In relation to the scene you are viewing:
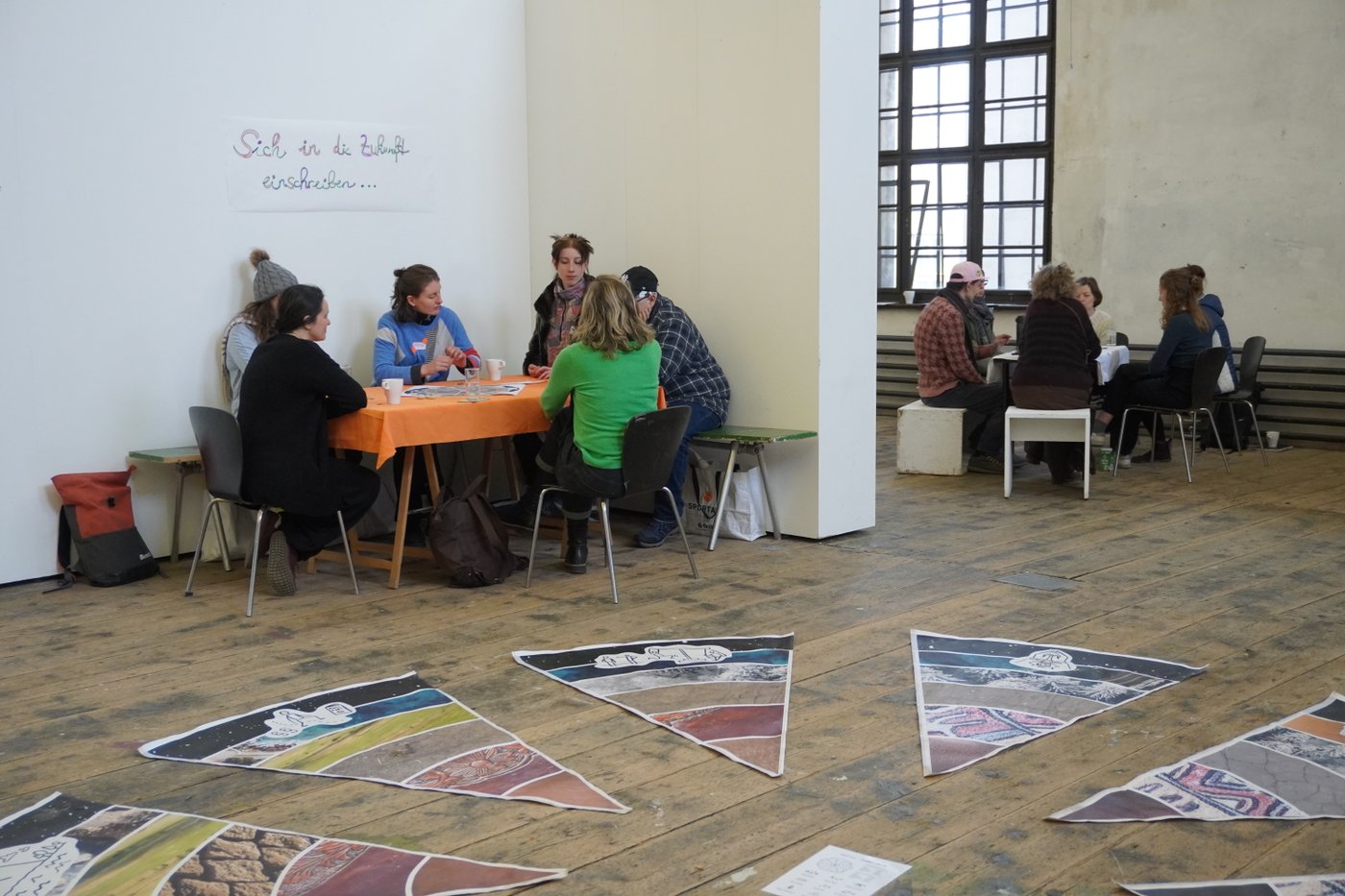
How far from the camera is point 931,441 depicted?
842 centimetres

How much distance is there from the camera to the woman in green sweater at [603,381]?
5.33 metres

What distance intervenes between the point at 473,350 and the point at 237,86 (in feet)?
5.27

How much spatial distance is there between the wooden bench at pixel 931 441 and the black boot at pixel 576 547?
323cm

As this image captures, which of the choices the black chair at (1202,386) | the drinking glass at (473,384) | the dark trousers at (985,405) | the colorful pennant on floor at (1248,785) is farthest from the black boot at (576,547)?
the black chair at (1202,386)

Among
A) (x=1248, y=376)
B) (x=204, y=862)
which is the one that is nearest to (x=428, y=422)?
(x=204, y=862)

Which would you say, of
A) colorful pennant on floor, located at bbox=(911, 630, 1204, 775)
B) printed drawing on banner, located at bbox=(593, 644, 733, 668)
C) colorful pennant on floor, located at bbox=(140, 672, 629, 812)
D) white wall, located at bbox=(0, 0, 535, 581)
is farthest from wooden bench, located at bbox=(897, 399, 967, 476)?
colorful pennant on floor, located at bbox=(140, 672, 629, 812)

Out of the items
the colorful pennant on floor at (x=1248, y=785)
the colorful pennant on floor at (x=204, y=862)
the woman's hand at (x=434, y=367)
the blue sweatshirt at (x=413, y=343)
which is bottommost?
the colorful pennant on floor at (x=204, y=862)

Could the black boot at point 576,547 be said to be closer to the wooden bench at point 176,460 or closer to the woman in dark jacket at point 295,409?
the woman in dark jacket at point 295,409

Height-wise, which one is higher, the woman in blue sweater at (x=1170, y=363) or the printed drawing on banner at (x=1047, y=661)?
the woman in blue sweater at (x=1170, y=363)

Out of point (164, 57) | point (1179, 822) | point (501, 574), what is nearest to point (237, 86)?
point (164, 57)

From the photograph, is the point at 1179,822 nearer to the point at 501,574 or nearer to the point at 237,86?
the point at 501,574

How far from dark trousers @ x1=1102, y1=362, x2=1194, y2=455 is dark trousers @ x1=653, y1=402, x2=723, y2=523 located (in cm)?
333

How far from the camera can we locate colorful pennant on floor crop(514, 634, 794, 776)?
3.72 m

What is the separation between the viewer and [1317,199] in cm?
940
